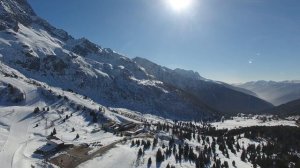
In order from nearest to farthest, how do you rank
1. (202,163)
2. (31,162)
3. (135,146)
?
1. (31,162)
2. (202,163)
3. (135,146)

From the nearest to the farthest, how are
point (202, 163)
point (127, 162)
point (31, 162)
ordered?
1. point (31, 162)
2. point (127, 162)
3. point (202, 163)

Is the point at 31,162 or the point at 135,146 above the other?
the point at 135,146

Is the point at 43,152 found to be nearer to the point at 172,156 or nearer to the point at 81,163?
the point at 81,163

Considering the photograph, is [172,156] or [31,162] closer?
[31,162]

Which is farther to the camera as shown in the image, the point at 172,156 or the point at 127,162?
the point at 172,156

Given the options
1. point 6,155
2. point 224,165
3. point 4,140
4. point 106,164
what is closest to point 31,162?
point 6,155

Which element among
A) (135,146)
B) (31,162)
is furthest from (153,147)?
(31,162)

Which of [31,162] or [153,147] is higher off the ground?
[153,147]

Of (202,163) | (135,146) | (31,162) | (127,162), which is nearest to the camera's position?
(31,162)

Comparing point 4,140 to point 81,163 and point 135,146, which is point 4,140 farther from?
point 135,146
